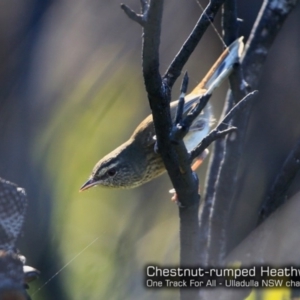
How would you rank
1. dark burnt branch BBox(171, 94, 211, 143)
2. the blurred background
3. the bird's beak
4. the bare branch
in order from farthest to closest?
the blurred background < the bird's beak < dark burnt branch BBox(171, 94, 211, 143) < the bare branch

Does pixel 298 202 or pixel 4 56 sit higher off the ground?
pixel 4 56

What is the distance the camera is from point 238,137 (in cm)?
274

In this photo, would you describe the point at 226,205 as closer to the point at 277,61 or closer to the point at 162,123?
the point at 162,123

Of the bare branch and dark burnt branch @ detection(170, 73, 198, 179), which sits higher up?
the bare branch

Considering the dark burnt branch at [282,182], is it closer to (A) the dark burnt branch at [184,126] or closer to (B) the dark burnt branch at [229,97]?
(B) the dark burnt branch at [229,97]

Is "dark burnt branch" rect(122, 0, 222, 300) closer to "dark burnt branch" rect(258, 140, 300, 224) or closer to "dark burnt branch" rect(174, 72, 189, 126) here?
"dark burnt branch" rect(174, 72, 189, 126)

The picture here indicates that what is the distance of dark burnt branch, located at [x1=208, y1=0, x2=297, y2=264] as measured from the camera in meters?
2.69

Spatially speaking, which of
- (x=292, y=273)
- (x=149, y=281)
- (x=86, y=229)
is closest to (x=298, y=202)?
(x=292, y=273)

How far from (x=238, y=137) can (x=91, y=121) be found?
4.10 ft

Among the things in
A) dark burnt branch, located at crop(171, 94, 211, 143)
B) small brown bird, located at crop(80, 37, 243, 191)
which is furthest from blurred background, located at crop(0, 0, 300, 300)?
dark burnt branch, located at crop(171, 94, 211, 143)

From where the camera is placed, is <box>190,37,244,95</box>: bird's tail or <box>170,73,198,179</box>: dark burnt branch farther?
<box>190,37,244,95</box>: bird's tail

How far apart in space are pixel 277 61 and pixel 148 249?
4.92ft

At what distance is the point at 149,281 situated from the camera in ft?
8.63

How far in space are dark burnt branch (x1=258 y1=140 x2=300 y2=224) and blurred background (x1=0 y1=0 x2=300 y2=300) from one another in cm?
83
